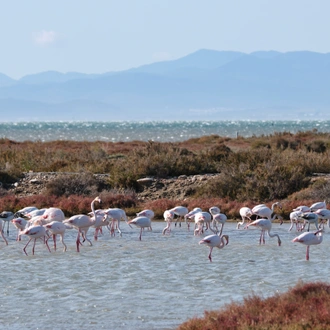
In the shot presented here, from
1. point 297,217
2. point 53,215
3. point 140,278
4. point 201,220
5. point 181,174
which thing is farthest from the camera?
point 181,174

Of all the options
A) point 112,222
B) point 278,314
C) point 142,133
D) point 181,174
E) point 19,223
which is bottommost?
point 142,133

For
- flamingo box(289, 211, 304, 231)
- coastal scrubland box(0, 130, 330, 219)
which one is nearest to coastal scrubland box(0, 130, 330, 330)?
coastal scrubland box(0, 130, 330, 219)

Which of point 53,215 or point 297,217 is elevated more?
point 53,215

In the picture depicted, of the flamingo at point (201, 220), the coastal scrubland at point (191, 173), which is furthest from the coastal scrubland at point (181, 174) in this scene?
the flamingo at point (201, 220)

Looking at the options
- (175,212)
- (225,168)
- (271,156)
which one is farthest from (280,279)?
(271,156)

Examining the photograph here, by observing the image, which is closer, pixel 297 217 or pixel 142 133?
pixel 297 217

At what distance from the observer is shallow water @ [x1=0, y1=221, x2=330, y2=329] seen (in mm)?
9594

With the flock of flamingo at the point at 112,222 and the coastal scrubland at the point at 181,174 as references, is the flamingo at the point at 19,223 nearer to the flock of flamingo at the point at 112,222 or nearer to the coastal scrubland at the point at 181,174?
the flock of flamingo at the point at 112,222

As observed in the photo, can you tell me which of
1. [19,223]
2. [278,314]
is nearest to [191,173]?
[19,223]

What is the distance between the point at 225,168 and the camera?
22500 mm

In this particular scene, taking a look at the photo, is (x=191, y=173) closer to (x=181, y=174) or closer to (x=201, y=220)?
(x=181, y=174)

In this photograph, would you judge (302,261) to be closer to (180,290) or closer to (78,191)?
(180,290)

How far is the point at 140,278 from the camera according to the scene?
38.8ft

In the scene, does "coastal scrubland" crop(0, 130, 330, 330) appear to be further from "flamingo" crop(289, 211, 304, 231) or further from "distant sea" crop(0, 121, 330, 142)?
"distant sea" crop(0, 121, 330, 142)
